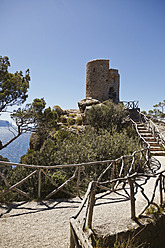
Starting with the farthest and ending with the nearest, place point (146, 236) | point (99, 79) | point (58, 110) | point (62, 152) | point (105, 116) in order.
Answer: point (99, 79)
point (58, 110)
point (105, 116)
point (62, 152)
point (146, 236)

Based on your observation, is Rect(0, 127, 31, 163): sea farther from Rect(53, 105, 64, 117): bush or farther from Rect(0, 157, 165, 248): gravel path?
Rect(0, 157, 165, 248): gravel path

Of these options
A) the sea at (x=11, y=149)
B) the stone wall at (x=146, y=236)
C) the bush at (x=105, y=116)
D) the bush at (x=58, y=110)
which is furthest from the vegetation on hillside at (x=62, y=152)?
the bush at (x=58, y=110)

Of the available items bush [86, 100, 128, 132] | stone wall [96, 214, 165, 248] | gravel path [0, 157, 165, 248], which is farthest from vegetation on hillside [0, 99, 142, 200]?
stone wall [96, 214, 165, 248]

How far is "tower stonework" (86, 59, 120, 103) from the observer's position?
73.3ft

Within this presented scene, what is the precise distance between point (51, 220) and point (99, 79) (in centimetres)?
2099

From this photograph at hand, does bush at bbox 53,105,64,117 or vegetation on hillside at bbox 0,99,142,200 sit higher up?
bush at bbox 53,105,64,117

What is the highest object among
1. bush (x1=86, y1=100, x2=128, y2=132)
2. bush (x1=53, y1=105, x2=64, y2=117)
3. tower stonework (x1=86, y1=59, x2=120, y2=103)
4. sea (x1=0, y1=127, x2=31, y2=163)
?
tower stonework (x1=86, y1=59, x2=120, y2=103)

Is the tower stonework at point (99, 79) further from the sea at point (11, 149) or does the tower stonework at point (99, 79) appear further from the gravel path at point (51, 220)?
the gravel path at point (51, 220)

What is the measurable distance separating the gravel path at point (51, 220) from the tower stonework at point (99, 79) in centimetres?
1886

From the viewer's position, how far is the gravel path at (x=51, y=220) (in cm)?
276

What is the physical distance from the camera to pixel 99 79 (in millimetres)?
22344

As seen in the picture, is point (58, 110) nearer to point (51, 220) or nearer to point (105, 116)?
point (105, 116)

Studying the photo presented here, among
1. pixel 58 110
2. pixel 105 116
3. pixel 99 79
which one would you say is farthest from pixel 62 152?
pixel 99 79

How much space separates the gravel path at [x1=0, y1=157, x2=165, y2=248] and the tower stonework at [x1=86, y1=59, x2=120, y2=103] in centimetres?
1886
